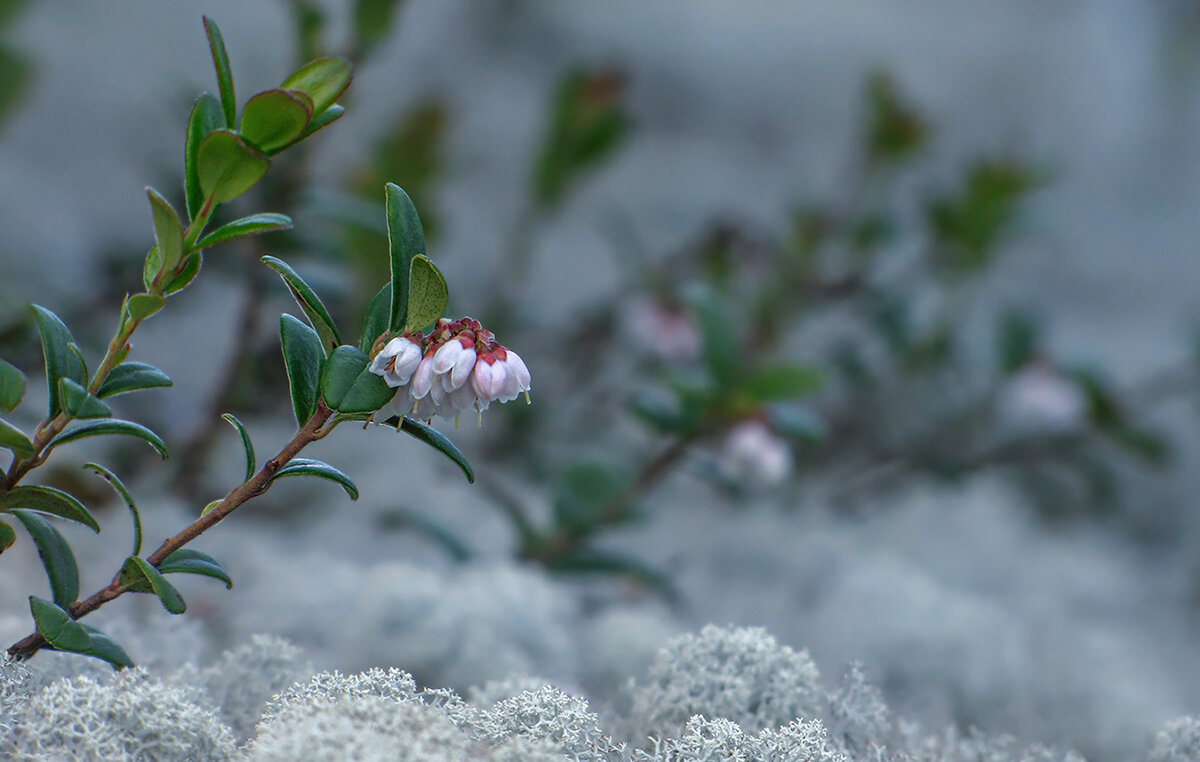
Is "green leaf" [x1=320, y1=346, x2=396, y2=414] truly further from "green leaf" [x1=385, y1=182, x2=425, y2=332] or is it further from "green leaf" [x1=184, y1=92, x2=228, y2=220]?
"green leaf" [x1=184, y1=92, x2=228, y2=220]

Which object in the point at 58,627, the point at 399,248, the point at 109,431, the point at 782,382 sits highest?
the point at 782,382

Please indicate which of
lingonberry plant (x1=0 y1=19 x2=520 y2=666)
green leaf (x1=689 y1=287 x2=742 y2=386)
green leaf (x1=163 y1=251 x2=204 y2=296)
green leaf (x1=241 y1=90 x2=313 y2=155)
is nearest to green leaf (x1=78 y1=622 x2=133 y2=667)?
lingonberry plant (x1=0 y1=19 x2=520 y2=666)

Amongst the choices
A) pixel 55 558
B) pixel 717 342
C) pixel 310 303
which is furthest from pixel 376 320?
pixel 717 342

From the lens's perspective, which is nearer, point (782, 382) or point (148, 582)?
point (148, 582)

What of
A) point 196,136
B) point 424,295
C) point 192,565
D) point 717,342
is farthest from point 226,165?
point 717,342

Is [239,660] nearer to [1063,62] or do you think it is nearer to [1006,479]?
[1006,479]

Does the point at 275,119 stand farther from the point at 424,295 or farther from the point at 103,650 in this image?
the point at 103,650

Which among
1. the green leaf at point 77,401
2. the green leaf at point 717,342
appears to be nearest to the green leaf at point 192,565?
the green leaf at point 77,401

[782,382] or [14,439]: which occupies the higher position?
[782,382]

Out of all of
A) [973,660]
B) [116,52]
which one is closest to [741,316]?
[973,660]
